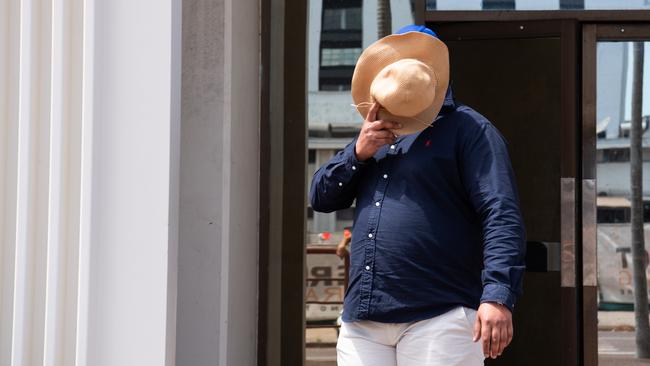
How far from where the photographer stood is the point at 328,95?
15.7 ft

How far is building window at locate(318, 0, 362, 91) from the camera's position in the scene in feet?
15.7

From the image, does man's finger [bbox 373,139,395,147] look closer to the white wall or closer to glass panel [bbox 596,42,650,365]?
the white wall

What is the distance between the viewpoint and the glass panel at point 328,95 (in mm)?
4770

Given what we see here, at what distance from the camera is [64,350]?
3.15m

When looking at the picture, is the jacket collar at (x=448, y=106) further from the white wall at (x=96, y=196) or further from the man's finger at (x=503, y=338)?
the white wall at (x=96, y=196)

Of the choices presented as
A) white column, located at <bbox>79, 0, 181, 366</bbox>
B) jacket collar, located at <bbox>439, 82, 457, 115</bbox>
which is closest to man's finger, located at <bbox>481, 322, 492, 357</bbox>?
jacket collar, located at <bbox>439, 82, 457, 115</bbox>

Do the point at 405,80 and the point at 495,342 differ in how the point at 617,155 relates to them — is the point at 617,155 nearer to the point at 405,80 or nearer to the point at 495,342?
the point at 405,80

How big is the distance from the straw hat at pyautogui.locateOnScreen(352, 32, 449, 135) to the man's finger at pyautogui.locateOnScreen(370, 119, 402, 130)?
21 millimetres

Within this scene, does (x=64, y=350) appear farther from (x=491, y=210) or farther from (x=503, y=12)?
(x=503, y=12)

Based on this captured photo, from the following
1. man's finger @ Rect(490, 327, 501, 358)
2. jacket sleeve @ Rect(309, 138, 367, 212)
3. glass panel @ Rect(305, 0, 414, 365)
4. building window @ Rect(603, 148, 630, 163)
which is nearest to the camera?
man's finger @ Rect(490, 327, 501, 358)

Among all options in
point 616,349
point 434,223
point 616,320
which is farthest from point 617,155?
point 434,223

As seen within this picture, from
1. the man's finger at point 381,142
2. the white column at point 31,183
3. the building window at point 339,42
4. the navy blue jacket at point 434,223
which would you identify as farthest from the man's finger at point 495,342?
the building window at point 339,42

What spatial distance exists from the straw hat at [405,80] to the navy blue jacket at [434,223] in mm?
93

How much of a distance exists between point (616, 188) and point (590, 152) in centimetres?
27
